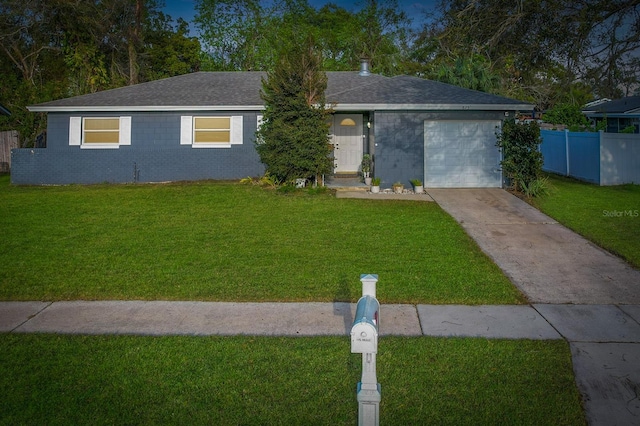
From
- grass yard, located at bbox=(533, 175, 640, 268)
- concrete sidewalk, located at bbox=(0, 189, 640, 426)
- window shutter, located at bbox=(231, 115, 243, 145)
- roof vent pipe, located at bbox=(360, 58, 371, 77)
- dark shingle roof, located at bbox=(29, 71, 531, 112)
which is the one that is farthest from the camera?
roof vent pipe, located at bbox=(360, 58, 371, 77)

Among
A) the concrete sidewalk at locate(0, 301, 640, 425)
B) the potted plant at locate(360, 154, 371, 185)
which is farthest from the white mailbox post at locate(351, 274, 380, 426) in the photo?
the potted plant at locate(360, 154, 371, 185)

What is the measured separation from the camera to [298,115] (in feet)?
56.2

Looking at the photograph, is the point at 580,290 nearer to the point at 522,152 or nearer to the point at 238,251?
the point at 238,251

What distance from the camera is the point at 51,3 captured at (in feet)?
112

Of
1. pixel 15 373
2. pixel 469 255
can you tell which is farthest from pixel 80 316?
pixel 469 255

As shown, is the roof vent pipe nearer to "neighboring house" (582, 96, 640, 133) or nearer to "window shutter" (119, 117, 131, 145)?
"window shutter" (119, 117, 131, 145)

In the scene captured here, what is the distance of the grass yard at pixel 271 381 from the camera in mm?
4613

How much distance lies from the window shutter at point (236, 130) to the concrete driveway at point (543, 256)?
799cm

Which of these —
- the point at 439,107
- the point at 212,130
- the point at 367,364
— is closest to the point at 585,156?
the point at 439,107

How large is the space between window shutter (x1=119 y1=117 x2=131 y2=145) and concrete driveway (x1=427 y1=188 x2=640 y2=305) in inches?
441

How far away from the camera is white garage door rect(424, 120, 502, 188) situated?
18516mm

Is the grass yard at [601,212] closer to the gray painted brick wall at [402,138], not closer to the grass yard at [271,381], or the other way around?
the gray painted brick wall at [402,138]

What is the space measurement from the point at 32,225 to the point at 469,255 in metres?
8.79

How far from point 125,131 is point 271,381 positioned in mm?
17199
